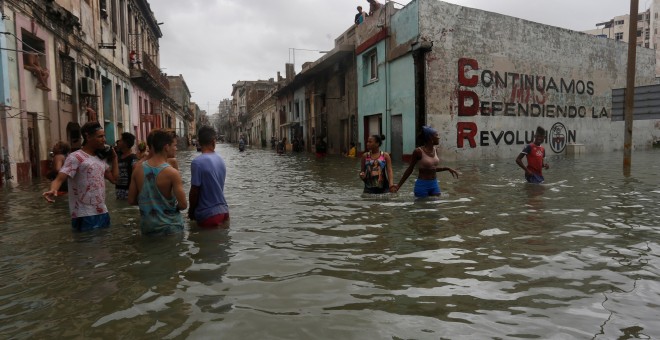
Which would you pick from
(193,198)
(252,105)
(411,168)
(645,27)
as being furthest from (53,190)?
(645,27)

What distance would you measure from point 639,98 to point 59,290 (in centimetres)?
1559

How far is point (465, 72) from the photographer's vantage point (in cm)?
1811

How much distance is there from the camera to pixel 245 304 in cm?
306

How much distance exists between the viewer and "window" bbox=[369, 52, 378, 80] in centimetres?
2119

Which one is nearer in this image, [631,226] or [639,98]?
Result: [631,226]

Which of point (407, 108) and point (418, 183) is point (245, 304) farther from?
Answer: point (407, 108)

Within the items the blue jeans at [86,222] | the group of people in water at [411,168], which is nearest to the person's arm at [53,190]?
the blue jeans at [86,222]

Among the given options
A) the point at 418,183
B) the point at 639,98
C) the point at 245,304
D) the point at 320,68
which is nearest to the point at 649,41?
the point at 320,68

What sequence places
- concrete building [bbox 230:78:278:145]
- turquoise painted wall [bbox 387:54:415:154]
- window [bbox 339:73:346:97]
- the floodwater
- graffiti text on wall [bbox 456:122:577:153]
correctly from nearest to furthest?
1. the floodwater
2. turquoise painted wall [bbox 387:54:415:154]
3. graffiti text on wall [bbox 456:122:577:153]
4. window [bbox 339:73:346:97]
5. concrete building [bbox 230:78:278:145]

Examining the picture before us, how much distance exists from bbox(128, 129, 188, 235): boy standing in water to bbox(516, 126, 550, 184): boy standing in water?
683 centimetres

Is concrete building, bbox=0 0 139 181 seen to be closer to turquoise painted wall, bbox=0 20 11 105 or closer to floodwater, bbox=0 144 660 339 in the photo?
turquoise painted wall, bbox=0 20 11 105

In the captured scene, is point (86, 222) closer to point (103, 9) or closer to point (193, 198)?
point (193, 198)

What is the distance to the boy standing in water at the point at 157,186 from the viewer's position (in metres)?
4.35

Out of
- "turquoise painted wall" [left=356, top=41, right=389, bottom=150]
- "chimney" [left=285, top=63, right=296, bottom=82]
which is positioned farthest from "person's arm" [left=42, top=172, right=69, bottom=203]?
"chimney" [left=285, top=63, right=296, bottom=82]
